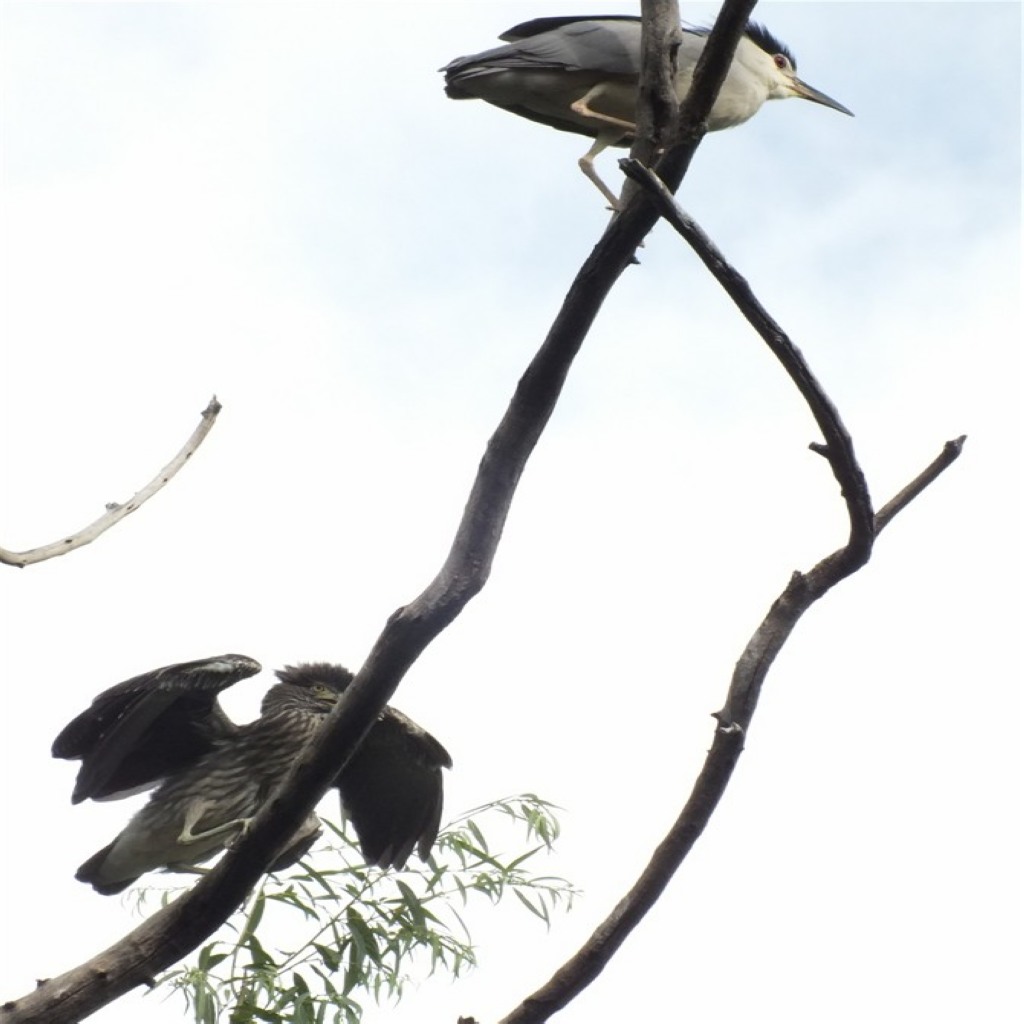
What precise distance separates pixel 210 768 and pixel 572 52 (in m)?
2.83

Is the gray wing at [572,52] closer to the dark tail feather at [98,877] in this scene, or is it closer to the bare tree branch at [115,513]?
the bare tree branch at [115,513]

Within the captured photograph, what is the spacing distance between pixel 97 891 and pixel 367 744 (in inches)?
42.3

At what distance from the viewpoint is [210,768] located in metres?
5.26

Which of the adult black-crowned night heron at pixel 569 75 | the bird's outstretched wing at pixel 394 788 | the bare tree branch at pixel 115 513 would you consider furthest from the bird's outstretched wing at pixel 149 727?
the adult black-crowned night heron at pixel 569 75

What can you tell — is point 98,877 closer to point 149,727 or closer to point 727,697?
point 149,727

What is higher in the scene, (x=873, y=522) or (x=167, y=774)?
(x=873, y=522)

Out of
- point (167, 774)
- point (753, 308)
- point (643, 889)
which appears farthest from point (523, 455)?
point (167, 774)

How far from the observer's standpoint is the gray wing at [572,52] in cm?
502

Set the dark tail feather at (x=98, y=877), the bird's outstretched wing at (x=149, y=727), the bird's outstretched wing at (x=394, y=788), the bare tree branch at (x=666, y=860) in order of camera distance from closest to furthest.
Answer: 1. the bare tree branch at (x=666, y=860)
2. the bird's outstretched wing at (x=149, y=727)
3. the bird's outstretched wing at (x=394, y=788)
4. the dark tail feather at (x=98, y=877)

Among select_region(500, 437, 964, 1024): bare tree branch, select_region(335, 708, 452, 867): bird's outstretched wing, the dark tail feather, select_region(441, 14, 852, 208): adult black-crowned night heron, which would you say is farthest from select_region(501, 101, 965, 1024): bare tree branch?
the dark tail feather

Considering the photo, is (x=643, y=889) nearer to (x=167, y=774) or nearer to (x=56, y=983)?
(x=56, y=983)

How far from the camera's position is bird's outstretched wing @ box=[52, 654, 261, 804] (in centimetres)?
418

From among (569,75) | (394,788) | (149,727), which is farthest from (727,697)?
(569,75)

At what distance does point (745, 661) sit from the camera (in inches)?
116
